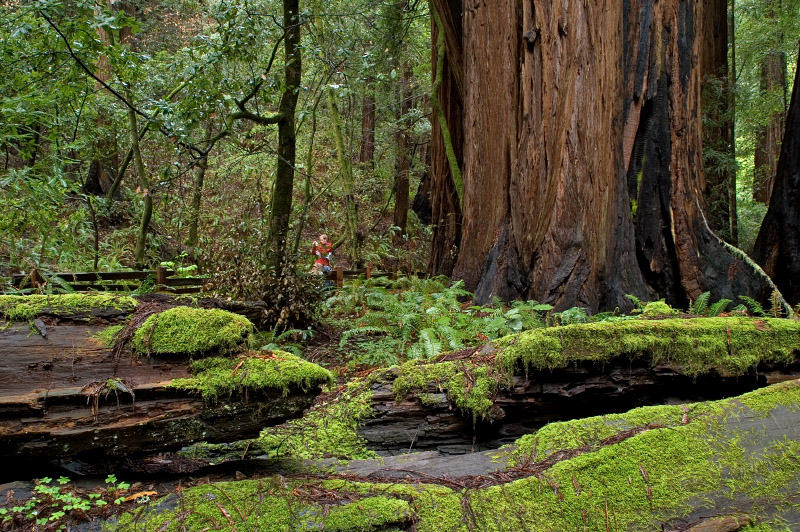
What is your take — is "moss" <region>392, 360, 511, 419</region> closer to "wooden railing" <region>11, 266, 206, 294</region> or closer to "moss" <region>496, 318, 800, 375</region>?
"moss" <region>496, 318, 800, 375</region>

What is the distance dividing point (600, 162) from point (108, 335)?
6.01 meters

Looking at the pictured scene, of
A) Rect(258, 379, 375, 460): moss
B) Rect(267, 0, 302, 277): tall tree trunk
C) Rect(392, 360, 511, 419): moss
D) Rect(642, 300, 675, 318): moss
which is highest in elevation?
Rect(267, 0, 302, 277): tall tree trunk

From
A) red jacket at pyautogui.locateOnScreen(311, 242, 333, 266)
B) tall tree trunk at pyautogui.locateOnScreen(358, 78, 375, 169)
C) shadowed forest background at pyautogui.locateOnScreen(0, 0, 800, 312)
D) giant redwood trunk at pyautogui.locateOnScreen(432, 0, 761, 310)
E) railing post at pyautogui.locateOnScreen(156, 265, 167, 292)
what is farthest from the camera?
tall tree trunk at pyautogui.locateOnScreen(358, 78, 375, 169)

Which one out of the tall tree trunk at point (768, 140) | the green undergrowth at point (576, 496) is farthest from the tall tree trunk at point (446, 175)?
the tall tree trunk at point (768, 140)

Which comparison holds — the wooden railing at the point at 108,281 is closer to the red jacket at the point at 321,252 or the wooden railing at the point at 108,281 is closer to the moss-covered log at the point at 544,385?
the red jacket at the point at 321,252

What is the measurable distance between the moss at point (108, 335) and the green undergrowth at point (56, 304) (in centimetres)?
17

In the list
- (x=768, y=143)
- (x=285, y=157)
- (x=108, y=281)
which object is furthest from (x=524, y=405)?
(x=768, y=143)

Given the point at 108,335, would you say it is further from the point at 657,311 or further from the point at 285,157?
the point at 285,157

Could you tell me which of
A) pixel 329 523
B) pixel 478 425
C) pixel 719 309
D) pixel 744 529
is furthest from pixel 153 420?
pixel 719 309

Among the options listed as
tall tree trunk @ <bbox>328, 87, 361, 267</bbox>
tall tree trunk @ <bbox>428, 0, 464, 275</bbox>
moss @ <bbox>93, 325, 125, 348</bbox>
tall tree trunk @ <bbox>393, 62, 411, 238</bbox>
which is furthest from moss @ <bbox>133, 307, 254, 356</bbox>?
tall tree trunk @ <bbox>393, 62, 411, 238</bbox>

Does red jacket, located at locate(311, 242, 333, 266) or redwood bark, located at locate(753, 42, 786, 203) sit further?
redwood bark, located at locate(753, 42, 786, 203)

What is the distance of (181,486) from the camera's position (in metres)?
2.66

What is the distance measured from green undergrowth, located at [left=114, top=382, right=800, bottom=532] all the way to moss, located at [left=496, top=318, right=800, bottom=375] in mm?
716

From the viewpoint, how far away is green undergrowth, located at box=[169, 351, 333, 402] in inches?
109
